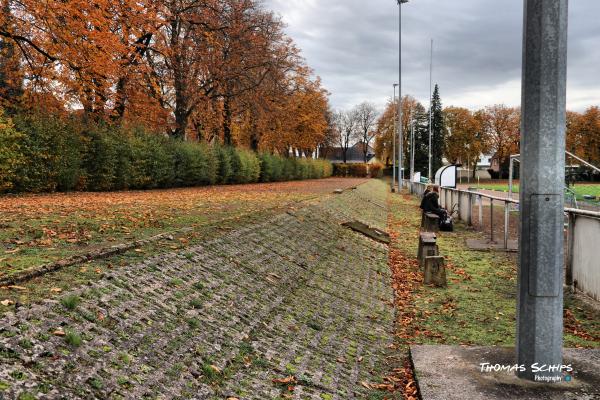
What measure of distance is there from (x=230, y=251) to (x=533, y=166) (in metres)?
4.80

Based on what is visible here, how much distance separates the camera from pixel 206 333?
5.13 meters

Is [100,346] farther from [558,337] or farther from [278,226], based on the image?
[278,226]

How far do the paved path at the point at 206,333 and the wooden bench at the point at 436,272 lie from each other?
1.32 metres

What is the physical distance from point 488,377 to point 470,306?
3.97 m

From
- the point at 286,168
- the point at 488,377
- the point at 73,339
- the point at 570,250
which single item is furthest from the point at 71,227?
the point at 286,168

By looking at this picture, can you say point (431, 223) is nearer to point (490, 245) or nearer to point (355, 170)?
point (490, 245)

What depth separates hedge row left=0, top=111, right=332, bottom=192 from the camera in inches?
690

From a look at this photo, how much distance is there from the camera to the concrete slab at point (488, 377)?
14.9 feet

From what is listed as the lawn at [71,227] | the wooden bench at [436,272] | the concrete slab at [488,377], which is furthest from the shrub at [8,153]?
the concrete slab at [488,377]

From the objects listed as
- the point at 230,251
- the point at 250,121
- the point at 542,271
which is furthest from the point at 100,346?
the point at 250,121

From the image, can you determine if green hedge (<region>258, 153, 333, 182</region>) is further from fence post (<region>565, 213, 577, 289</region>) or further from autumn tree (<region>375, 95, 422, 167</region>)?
fence post (<region>565, 213, 577, 289</region>)

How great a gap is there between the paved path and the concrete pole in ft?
5.62

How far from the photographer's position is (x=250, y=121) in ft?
146

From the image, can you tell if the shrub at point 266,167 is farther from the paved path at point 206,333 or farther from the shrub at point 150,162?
the paved path at point 206,333
